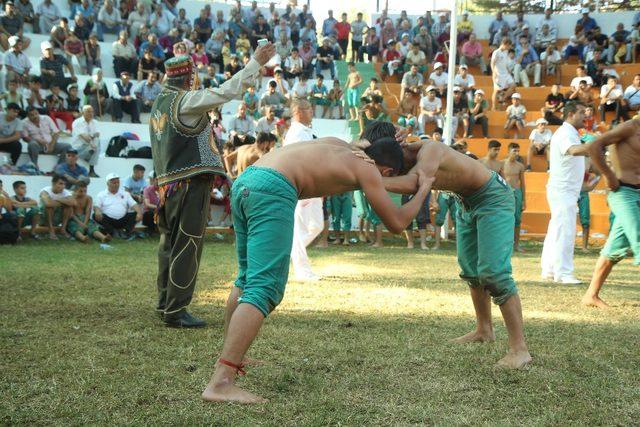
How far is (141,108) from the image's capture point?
719 inches

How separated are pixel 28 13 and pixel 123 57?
10.2ft

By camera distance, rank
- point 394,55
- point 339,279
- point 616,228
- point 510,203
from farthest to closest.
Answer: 1. point 394,55
2. point 339,279
3. point 616,228
4. point 510,203

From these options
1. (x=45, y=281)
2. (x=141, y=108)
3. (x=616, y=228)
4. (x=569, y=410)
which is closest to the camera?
(x=569, y=410)

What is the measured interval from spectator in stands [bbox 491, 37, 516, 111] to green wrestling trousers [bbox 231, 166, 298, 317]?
18574 mm

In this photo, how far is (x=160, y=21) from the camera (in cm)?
2153

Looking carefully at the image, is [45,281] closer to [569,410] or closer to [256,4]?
[569,410]

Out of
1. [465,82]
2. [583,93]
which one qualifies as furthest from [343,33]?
[583,93]

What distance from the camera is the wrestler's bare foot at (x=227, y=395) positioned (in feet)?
12.8

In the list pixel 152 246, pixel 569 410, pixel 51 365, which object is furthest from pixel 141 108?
pixel 569 410

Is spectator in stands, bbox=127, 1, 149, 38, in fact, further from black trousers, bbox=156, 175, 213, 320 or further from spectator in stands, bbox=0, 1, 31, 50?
black trousers, bbox=156, 175, 213, 320

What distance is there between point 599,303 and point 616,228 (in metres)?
0.80

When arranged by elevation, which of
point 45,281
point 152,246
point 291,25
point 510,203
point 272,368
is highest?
point 291,25

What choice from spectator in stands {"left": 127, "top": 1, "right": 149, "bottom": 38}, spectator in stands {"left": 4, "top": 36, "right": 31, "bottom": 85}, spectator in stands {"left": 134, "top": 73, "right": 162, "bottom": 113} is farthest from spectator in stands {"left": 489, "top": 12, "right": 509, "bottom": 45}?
spectator in stands {"left": 4, "top": 36, "right": 31, "bottom": 85}

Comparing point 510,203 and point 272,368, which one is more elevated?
point 510,203
